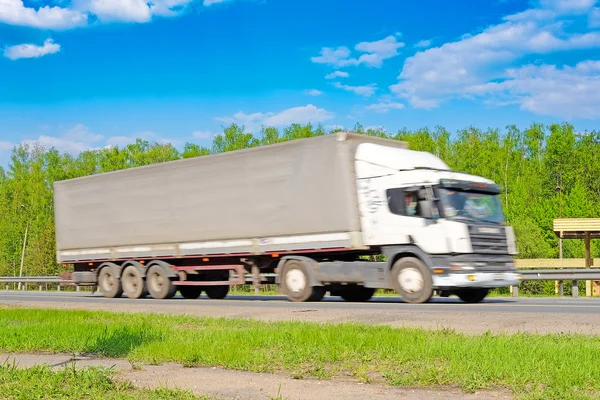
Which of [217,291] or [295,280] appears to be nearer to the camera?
[295,280]

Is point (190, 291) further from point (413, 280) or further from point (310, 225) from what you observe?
point (413, 280)

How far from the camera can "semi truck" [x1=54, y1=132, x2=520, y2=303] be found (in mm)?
17969

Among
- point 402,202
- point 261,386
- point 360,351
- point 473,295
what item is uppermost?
point 402,202

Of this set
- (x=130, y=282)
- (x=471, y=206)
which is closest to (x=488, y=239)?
(x=471, y=206)

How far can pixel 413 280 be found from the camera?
1809 cm

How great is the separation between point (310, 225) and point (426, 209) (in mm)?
3170

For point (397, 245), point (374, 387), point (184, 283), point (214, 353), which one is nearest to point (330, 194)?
point (397, 245)

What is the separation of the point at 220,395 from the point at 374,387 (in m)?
1.40

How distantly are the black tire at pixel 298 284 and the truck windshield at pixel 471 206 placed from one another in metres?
4.12

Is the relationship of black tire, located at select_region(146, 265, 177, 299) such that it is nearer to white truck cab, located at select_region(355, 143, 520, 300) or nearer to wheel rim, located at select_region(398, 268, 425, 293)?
white truck cab, located at select_region(355, 143, 520, 300)

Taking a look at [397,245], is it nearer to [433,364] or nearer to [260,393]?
[433,364]

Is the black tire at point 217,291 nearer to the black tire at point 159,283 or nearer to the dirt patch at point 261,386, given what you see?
the black tire at point 159,283

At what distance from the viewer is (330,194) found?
19266 millimetres

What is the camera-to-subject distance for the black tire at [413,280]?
58.5 feet
